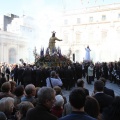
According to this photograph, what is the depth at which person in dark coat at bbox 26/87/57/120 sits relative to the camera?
343cm

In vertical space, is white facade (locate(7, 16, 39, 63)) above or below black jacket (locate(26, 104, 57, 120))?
above

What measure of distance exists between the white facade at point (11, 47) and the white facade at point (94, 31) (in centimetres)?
1183

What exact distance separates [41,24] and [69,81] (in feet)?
122

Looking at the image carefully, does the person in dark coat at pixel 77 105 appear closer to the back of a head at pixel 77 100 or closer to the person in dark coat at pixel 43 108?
the back of a head at pixel 77 100

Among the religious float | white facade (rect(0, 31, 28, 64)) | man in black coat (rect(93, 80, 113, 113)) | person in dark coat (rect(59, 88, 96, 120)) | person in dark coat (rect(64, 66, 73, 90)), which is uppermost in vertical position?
white facade (rect(0, 31, 28, 64))

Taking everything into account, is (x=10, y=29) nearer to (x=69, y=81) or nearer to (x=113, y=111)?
(x=69, y=81)

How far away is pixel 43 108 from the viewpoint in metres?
3.49

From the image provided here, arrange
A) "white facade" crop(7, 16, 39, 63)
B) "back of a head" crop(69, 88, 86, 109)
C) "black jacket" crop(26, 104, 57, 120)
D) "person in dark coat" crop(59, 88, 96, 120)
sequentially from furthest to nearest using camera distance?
"white facade" crop(7, 16, 39, 63) → "black jacket" crop(26, 104, 57, 120) → "back of a head" crop(69, 88, 86, 109) → "person in dark coat" crop(59, 88, 96, 120)

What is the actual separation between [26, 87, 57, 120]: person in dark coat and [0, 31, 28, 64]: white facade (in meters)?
35.2

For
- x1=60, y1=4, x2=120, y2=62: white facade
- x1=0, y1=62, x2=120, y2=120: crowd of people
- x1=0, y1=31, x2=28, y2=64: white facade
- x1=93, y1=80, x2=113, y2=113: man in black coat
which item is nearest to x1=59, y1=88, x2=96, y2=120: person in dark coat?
x1=0, y1=62, x2=120, y2=120: crowd of people

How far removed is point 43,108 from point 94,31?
47.0 m

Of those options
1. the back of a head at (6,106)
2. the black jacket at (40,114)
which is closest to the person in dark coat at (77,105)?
the black jacket at (40,114)

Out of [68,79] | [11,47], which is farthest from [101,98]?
[11,47]

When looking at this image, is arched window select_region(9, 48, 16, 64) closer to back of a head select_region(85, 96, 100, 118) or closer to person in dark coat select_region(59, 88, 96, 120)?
back of a head select_region(85, 96, 100, 118)
